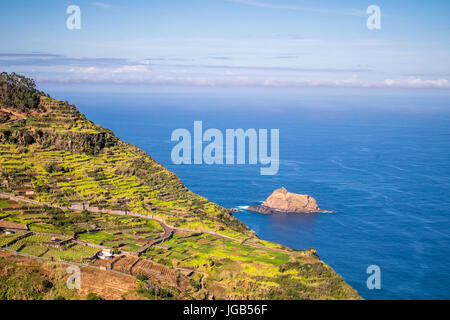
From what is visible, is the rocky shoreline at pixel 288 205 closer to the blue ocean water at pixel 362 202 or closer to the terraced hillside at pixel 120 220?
the blue ocean water at pixel 362 202

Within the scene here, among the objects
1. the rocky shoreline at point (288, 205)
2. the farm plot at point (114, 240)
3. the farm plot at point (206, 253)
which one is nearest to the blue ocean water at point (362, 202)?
the rocky shoreline at point (288, 205)

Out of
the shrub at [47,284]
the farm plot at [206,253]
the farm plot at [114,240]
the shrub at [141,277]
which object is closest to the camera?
the shrub at [47,284]
